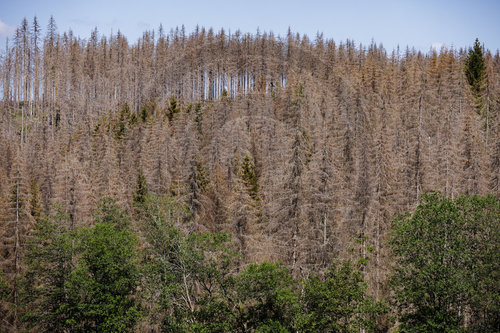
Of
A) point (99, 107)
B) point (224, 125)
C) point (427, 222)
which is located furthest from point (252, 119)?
point (99, 107)

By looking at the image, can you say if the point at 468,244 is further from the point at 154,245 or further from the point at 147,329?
the point at 147,329

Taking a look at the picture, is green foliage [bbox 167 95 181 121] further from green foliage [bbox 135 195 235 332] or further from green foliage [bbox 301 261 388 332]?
green foliage [bbox 301 261 388 332]

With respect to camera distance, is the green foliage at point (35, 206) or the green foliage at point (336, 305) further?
the green foliage at point (35, 206)

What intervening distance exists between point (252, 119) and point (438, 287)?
47.5m

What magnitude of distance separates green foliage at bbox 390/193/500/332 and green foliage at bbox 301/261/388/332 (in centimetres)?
196

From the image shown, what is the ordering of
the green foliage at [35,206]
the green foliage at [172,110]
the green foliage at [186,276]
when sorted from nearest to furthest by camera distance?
the green foliage at [186,276] < the green foliage at [35,206] < the green foliage at [172,110]

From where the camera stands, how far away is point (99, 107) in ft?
331

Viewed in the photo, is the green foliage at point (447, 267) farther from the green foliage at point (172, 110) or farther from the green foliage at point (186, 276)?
the green foliage at point (172, 110)

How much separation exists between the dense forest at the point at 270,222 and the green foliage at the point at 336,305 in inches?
4.3

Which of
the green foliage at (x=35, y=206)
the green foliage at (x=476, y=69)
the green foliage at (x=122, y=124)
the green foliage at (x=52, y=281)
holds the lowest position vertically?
the green foliage at (x=52, y=281)

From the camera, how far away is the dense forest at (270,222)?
65.0 feet

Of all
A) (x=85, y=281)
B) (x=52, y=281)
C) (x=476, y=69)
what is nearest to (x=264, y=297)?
(x=85, y=281)

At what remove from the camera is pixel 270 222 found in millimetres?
30703

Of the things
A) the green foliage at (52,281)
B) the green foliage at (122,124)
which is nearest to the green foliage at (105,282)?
the green foliage at (52,281)
